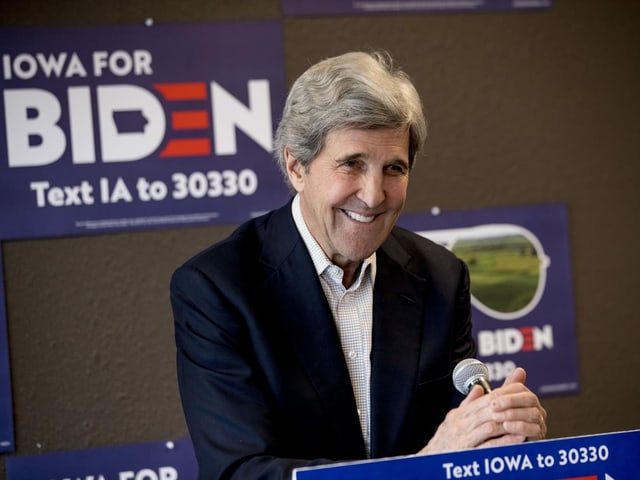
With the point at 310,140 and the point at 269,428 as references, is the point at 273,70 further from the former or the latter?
the point at 269,428

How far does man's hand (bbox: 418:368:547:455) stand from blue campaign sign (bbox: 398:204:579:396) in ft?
5.58

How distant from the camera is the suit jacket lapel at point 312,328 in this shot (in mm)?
1768

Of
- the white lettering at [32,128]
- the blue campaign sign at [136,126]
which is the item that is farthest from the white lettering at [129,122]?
the white lettering at [32,128]

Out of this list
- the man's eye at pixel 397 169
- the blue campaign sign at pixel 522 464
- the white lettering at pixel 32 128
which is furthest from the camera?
the white lettering at pixel 32 128

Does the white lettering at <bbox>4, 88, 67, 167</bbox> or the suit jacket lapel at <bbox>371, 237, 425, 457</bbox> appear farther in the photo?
the white lettering at <bbox>4, 88, 67, 167</bbox>

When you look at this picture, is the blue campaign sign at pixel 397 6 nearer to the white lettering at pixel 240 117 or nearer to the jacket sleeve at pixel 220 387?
the white lettering at pixel 240 117

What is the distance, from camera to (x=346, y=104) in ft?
5.53

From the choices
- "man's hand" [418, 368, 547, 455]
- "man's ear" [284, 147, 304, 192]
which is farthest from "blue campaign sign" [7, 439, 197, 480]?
"man's hand" [418, 368, 547, 455]

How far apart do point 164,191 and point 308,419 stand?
4.66 ft

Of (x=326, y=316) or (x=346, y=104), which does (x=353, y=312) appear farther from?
(x=346, y=104)

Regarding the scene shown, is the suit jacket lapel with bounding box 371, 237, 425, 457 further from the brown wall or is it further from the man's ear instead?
the brown wall

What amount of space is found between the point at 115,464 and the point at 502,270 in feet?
4.81

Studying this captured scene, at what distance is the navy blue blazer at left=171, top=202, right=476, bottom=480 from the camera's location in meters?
1.69

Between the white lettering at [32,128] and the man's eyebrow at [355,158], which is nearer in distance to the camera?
the man's eyebrow at [355,158]
